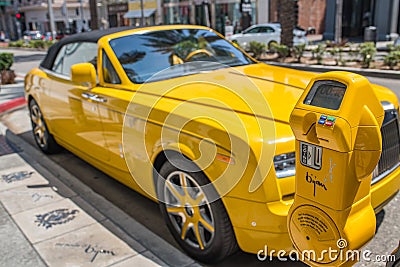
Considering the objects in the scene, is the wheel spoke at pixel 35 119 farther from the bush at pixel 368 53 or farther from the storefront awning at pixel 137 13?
the storefront awning at pixel 137 13

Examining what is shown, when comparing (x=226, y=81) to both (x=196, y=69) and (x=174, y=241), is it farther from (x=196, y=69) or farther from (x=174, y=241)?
(x=174, y=241)

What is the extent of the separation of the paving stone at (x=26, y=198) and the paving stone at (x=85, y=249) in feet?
2.68

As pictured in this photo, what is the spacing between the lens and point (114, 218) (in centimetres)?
371

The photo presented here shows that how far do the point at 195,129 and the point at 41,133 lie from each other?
351 cm

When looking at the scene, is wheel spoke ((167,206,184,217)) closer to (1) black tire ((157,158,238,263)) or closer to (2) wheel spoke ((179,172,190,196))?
(1) black tire ((157,158,238,263))

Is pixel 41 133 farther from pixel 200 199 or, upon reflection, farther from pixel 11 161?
pixel 200 199

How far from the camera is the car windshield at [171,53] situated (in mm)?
3850

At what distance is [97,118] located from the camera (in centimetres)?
393

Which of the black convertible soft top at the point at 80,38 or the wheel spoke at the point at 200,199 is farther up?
the black convertible soft top at the point at 80,38

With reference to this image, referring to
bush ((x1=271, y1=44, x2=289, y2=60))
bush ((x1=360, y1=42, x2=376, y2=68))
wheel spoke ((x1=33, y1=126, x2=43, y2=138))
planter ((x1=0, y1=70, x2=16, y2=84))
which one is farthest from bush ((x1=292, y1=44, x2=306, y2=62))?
wheel spoke ((x1=33, y1=126, x2=43, y2=138))

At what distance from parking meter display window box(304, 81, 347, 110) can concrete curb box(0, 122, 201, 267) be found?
164cm

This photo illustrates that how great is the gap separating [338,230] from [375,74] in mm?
10494

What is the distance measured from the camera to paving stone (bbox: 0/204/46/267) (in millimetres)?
3055

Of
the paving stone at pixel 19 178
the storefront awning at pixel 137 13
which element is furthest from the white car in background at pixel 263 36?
the storefront awning at pixel 137 13
